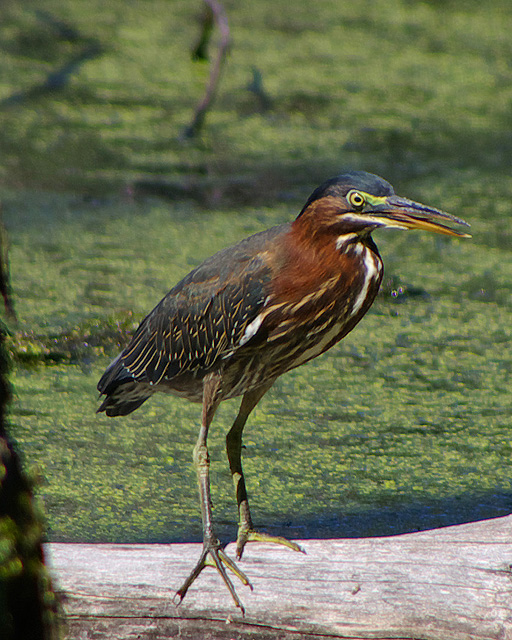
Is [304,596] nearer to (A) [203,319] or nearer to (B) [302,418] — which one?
(A) [203,319]

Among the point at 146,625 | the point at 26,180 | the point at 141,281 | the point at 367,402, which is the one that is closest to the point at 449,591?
the point at 146,625

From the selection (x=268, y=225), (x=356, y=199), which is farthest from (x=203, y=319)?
(x=268, y=225)

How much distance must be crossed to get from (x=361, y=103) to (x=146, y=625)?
4.30 metres

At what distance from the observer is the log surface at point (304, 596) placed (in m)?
1.70

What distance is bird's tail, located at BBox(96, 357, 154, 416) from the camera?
2.17m

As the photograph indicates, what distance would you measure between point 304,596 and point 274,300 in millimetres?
566

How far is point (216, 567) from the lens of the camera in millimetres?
1812

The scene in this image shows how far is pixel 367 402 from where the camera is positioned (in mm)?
2955

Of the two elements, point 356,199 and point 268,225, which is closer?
point 356,199

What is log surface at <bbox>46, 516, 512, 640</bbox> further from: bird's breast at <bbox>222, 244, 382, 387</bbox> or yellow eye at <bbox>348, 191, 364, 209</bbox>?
yellow eye at <bbox>348, 191, 364, 209</bbox>

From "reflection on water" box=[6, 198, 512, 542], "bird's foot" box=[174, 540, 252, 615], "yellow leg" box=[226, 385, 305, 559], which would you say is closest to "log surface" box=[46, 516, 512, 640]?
"bird's foot" box=[174, 540, 252, 615]

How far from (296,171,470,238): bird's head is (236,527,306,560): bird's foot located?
2.00ft

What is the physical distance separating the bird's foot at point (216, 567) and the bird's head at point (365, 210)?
25.7 inches

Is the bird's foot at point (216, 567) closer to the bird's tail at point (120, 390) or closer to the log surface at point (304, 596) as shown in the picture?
the log surface at point (304, 596)
